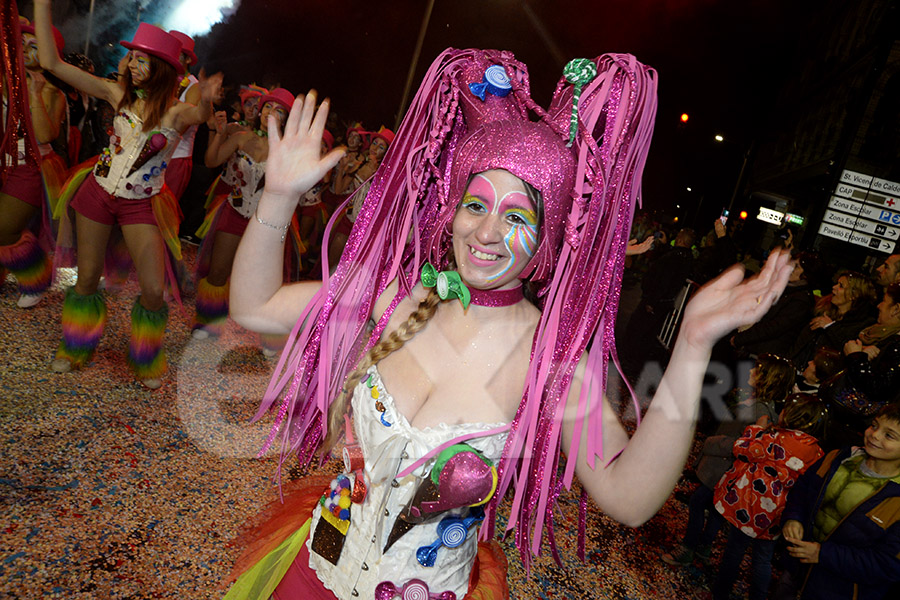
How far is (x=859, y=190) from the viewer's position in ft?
20.9

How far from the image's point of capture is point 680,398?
39.9 inches

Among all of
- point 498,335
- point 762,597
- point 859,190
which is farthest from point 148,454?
point 859,190

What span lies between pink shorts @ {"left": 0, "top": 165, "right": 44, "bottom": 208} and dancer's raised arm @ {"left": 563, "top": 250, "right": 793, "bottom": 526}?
418 centimetres

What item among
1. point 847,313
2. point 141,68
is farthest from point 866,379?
point 141,68

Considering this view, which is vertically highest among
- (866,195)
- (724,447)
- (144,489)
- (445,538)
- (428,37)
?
(428,37)

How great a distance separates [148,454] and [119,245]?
2525 millimetres

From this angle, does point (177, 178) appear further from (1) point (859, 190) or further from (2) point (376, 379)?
(1) point (859, 190)

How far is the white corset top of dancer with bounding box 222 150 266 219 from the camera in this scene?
4227 millimetres

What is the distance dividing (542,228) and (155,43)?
277 cm

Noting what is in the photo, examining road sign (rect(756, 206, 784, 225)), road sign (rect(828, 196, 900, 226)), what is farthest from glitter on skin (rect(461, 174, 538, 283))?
road sign (rect(756, 206, 784, 225))

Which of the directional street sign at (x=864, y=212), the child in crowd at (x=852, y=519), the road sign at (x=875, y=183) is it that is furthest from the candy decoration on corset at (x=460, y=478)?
the road sign at (x=875, y=183)

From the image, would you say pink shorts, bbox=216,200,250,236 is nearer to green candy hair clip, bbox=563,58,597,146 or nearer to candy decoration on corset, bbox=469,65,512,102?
candy decoration on corset, bbox=469,65,512,102

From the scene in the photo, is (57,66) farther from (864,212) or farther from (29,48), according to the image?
(864,212)

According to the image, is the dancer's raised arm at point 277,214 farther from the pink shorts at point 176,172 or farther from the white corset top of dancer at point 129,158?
the pink shorts at point 176,172
